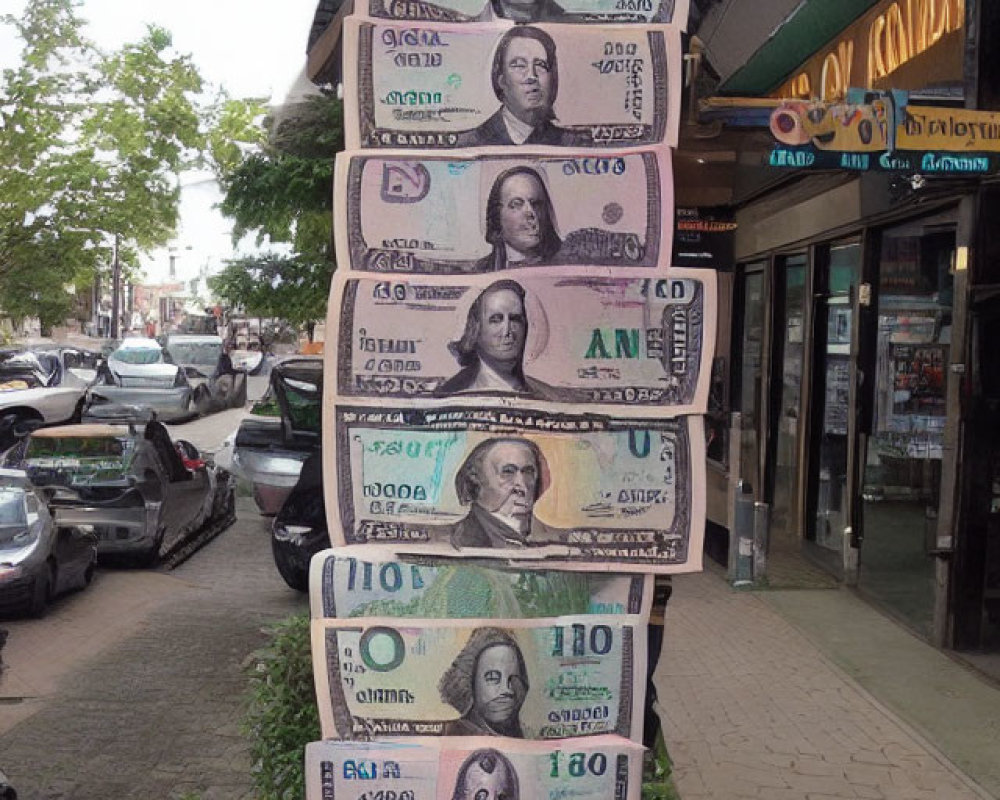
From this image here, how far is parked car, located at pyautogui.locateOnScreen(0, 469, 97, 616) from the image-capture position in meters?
9.93

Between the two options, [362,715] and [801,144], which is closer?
[362,715]

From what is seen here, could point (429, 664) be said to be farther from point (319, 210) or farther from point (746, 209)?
point (746, 209)

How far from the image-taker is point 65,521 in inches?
483

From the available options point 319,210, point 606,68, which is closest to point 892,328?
point 319,210

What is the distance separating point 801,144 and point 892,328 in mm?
3828

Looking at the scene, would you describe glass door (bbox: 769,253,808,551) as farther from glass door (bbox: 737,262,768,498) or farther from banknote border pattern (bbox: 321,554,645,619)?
banknote border pattern (bbox: 321,554,645,619)

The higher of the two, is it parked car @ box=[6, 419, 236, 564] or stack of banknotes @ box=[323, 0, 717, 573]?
stack of banknotes @ box=[323, 0, 717, 573]

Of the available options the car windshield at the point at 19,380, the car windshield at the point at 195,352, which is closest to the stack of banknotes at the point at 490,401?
the car windshield at the point at 19,380

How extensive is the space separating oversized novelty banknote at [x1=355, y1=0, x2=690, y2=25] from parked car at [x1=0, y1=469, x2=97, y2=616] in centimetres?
830

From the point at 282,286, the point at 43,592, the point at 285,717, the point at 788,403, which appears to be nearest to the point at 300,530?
the point at 43,592

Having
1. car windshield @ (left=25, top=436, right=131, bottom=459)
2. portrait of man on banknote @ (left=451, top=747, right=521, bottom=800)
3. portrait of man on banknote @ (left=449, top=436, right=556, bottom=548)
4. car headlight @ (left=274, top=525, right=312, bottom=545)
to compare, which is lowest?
car headlight @ (left=274, top=525, right=312, bottom=545)

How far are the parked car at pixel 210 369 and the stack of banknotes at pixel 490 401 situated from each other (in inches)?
1058

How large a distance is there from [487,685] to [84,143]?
24.3m

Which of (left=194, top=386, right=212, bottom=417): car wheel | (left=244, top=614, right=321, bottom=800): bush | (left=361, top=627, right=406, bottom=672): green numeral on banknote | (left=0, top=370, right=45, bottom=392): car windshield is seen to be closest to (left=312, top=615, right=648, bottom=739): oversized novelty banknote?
(left=361, top=627, right=406, bottom=672): green numeral on banknote
